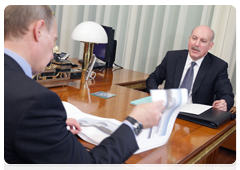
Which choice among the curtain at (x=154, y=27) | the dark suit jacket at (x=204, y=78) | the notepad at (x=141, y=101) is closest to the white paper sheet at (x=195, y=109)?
the notepad at (x=141, y=101)

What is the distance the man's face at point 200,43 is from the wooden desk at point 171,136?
0.77 m

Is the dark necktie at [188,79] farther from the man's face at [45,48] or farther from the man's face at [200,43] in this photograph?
the man's face at [45,48]

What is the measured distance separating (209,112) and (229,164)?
5.52ft

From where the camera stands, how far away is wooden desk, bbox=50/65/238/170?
1.17 metres

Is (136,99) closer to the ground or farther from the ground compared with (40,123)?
closer to the ground

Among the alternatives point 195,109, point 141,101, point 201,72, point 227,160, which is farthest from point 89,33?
point 227,160

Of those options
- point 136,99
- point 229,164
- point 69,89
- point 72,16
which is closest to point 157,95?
point 136,99

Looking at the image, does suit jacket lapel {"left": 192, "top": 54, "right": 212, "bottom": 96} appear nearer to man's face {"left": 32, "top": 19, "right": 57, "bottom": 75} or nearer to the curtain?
the curtain

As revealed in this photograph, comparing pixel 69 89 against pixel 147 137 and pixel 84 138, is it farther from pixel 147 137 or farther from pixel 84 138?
pixel 147 137

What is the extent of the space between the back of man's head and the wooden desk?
23.6 inches

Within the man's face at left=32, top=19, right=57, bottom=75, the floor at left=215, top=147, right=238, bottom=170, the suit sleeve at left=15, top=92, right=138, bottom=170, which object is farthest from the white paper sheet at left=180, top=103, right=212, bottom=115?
the floor at left=215, top=147, right=238, bottom=170

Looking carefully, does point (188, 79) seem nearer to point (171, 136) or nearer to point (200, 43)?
point (200, 43)

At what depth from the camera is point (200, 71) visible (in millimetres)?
2629

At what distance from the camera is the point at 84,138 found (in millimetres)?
1267
